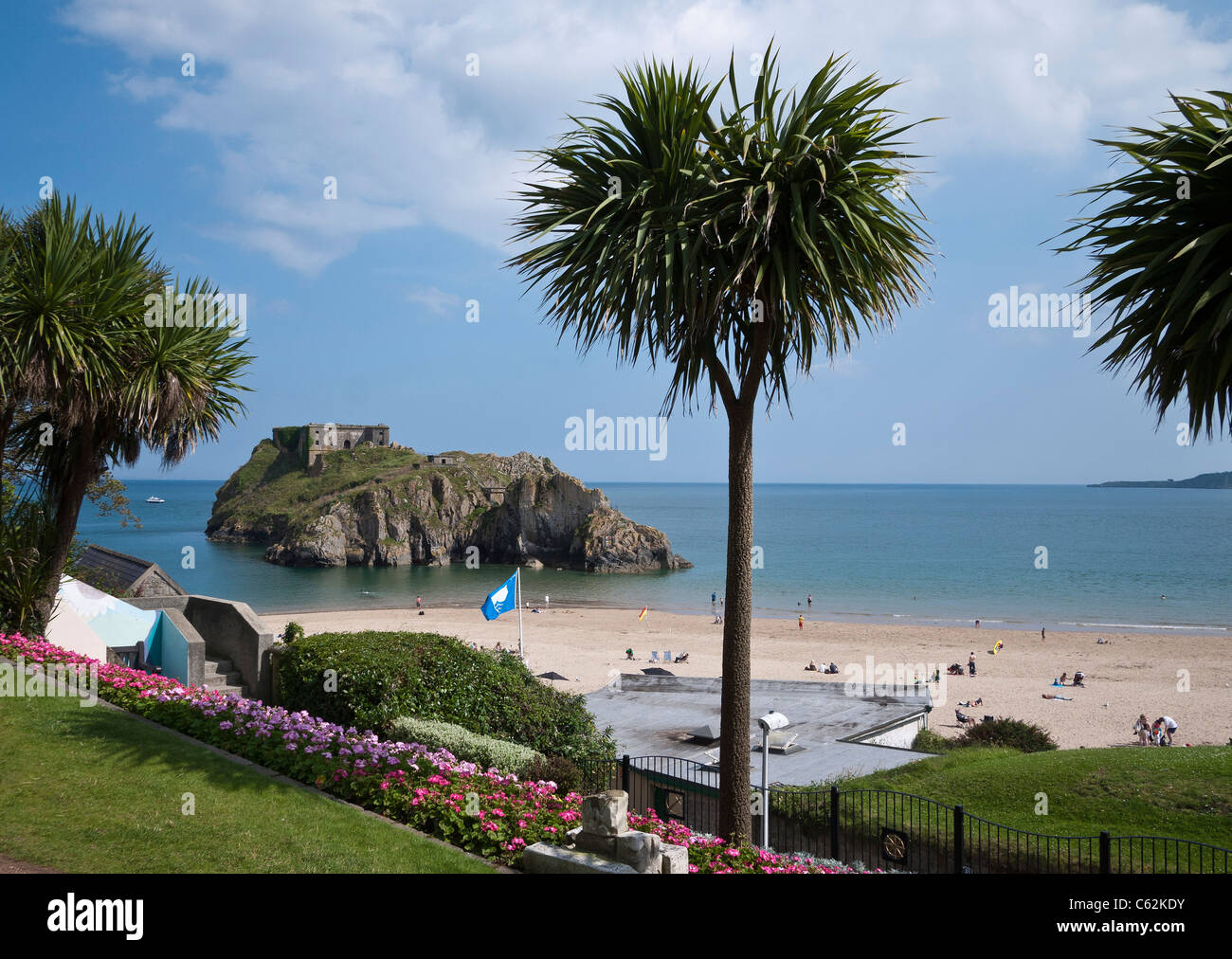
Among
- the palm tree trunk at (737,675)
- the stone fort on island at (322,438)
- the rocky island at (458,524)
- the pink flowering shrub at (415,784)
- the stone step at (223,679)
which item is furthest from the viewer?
the stone fort on island at (322,438)

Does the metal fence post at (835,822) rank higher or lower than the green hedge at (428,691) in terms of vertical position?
lower

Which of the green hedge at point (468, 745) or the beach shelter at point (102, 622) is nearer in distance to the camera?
the green hedge at point (468, 745)

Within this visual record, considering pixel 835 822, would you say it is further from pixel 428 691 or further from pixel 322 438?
pixel 322 438

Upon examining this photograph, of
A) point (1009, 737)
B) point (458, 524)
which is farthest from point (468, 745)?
point (458, 524)

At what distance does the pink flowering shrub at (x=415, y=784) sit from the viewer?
22.6 feet

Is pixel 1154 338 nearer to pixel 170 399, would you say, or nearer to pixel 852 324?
pixel 852 324

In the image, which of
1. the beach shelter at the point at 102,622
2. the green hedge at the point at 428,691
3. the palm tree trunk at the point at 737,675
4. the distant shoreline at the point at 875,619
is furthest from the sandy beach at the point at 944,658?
the palm tree trunk at the point at 737,675

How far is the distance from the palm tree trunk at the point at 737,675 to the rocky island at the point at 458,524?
88.0 metres

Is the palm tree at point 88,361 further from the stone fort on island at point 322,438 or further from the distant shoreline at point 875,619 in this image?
the stone fort on island at point 322,438

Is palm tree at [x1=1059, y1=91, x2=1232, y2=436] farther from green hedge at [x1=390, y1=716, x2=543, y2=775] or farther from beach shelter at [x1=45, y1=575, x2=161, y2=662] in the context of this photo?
beach shelter at [x1=45, y1=575, x2=161, y2=662]

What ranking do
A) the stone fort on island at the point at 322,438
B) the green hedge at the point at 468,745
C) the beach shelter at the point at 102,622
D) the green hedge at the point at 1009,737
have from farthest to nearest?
the stone fort on island at the point at 322,438 < the green hedge at the point at 1009,737 < the beach shelter at the point at 102,622 < the green hedge at the point at 468,745

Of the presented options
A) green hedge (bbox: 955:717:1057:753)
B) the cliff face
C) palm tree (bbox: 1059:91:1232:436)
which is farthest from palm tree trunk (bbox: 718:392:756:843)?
the cliff face

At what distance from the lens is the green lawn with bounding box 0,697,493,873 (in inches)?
237

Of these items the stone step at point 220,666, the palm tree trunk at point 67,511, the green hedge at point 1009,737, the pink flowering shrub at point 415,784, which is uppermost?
the palm tree trunk at point 67,511
